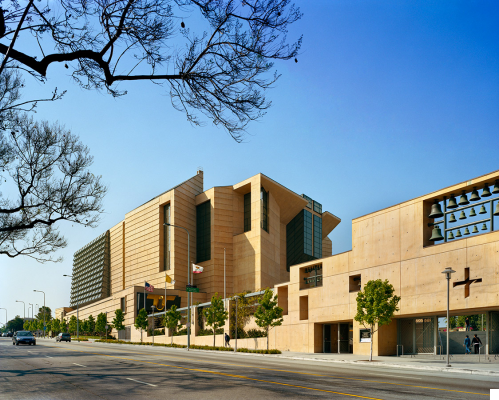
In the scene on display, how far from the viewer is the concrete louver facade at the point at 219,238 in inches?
3497

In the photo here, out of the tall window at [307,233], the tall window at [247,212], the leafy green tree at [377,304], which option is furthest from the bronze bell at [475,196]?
the tall window at [307,233]

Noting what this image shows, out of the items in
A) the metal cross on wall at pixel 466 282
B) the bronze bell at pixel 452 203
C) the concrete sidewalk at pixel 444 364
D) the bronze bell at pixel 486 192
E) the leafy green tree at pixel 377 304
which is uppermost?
the bronze bell at pixel 486 192

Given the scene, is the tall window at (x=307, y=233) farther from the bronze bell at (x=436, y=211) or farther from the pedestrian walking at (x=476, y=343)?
the pedestrian walking at (x=476, y=343)

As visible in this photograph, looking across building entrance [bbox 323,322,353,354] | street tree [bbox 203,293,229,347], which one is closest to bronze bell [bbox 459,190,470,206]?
building entrance [bbox 323,322,353,354]

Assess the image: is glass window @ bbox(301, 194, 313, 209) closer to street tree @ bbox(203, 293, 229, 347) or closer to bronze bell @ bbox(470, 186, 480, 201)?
street tree @ bbox(203, 293, 229, 347)

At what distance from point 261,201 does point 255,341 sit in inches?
1562

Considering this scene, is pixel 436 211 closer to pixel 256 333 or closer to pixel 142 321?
pixel 256 333

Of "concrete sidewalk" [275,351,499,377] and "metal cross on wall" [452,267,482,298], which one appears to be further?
"metal cross on wall" [452,267,482,298]

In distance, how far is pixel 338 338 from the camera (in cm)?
4341

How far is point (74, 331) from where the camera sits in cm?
12100

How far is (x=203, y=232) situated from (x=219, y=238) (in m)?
5.73

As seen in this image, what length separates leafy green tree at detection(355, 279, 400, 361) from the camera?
33.2 metres

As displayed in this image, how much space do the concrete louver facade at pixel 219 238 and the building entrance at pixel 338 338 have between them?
3877 centimetres

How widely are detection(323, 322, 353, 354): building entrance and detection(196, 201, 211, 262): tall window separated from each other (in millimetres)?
50806
